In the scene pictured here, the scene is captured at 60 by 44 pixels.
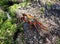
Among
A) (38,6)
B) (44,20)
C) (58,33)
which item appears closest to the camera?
(58,33)

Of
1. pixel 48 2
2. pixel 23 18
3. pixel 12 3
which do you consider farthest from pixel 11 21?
pixel 48 2

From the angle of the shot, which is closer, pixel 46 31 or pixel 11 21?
pixel 46 31

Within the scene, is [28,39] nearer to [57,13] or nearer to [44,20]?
[44,20]

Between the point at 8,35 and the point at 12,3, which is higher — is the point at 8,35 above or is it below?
below

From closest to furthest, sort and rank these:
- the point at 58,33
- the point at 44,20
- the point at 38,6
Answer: the point at 58,33
the point at 44,20
the point at 38,6

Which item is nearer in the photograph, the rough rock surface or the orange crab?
the rough rock surface

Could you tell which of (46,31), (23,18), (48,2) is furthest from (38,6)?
(46,31)

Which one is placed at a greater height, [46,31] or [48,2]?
[48,2]

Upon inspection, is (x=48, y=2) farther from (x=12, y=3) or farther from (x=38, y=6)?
(x=12, y=3)

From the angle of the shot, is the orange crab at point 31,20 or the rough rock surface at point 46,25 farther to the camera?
the orange crab at point 31,20
